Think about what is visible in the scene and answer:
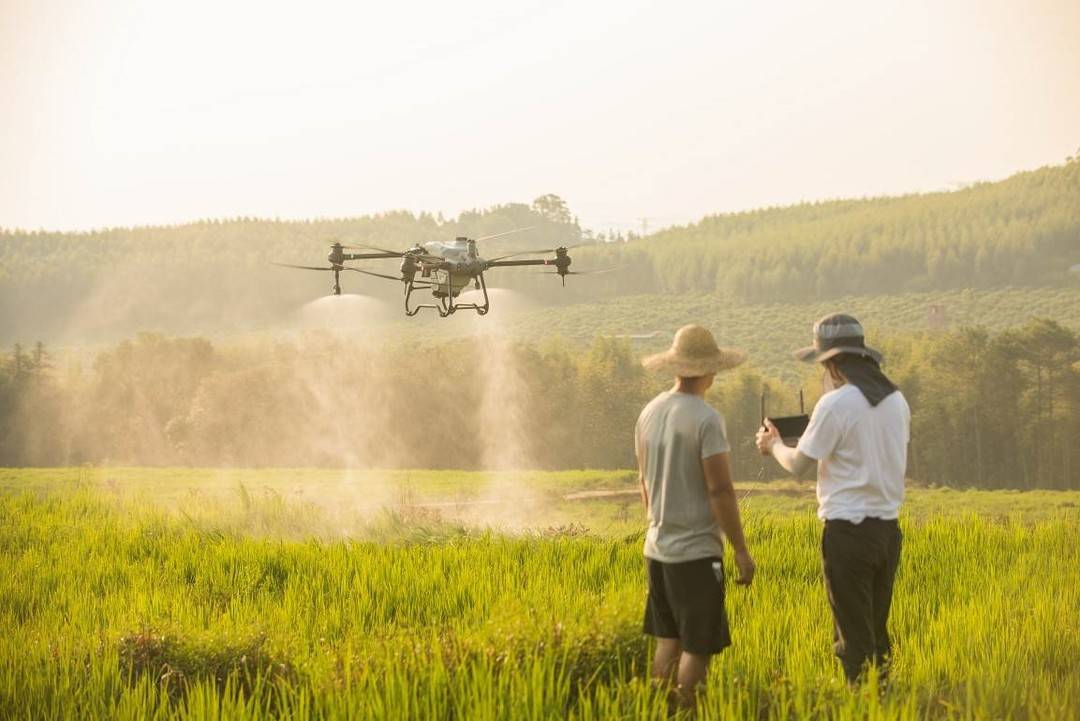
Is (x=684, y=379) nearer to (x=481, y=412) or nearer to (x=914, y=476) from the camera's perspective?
(x=914, y=476)

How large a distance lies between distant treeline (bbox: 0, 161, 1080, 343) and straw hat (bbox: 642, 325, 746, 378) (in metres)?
115

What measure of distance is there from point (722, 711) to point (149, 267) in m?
156

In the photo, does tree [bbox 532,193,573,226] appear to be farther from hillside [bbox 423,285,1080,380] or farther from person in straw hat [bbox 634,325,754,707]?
person in straw hat [bbox 634,325,754,707]

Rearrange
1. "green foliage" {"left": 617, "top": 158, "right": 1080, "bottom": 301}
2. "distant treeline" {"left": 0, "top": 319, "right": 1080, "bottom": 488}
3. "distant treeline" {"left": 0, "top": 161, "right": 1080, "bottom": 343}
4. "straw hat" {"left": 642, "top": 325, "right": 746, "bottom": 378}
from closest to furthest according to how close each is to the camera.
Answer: "straw hat" {"left": 642, "top": 325, "right": 746, "bottom": 378}, "distant treeline" {"left": 0, "top": 319, "right": 1080, "bottom": 488}, "green foliage" {"left": 617, "top": 158, "right": 1080, "bottom": 301}, "distant treeline" {"left": 0, "top": 161, "right": 1080, "bottom": 343}

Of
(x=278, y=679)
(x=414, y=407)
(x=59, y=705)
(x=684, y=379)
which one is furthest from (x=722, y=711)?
(x=414, y=407)

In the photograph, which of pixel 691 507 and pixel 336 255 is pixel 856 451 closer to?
pixel 691 507

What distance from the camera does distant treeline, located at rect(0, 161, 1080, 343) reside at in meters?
125

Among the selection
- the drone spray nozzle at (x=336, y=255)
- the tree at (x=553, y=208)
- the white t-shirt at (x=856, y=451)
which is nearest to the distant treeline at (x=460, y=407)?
the tree at (x=553, y=208)

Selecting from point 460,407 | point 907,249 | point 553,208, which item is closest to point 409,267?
point 460,407

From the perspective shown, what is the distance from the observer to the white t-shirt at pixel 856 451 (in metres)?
7.11

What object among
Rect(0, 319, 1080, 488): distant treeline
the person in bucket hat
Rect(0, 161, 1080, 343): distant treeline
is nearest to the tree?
Rect(0, 161, 1080, 343): distant treeline

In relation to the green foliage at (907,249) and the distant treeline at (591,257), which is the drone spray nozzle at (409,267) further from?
the green foliage at (907,249)

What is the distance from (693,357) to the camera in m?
6.95

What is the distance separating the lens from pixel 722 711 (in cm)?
674
